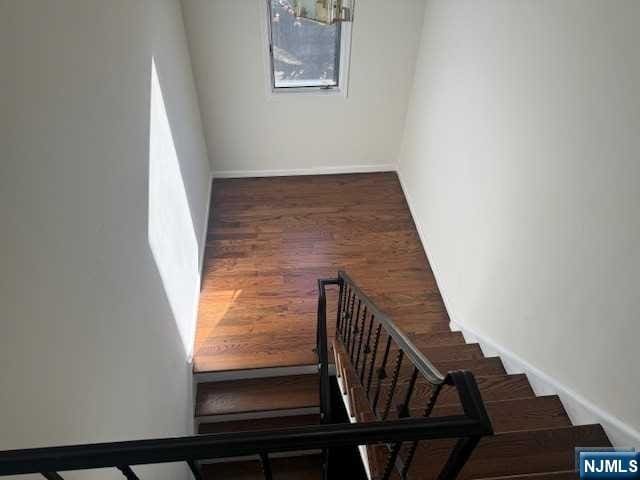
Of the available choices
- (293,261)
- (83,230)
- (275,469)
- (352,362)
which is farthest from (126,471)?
(293,261)

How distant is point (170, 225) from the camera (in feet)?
8.18

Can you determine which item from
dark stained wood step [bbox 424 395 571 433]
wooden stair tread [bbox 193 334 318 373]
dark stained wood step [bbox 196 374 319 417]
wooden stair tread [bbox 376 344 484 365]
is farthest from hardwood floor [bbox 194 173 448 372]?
dark stained wood step [bbox 424 395 571 433]

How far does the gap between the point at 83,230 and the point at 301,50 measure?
9.37ft

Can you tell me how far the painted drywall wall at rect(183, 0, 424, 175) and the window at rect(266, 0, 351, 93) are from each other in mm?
92

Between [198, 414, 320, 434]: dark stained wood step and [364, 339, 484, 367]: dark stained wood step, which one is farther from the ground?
[364, 339, 484, 367]: dark stained wood step

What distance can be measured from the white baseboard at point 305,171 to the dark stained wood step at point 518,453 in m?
3.19

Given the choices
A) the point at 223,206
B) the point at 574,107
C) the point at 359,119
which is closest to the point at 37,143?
the point at 574,107

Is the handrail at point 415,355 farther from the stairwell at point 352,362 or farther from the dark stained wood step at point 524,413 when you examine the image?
the dark stained wood step at point 524,413

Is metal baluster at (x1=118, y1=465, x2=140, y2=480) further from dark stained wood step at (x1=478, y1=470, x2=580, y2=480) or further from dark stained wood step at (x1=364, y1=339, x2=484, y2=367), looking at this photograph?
dark stained wood step at (x1=364, y1=339, x2=484, y2=367)

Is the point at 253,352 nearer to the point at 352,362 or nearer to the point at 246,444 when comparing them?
the point at 352,362

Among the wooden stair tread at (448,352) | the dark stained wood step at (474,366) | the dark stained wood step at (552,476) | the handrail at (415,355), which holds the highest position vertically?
the handrail at (415,355)

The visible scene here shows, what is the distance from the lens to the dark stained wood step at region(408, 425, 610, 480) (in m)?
1.62

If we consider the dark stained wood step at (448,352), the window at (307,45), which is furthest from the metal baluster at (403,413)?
the window at (307,45)

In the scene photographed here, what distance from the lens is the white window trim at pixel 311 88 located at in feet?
11.0
